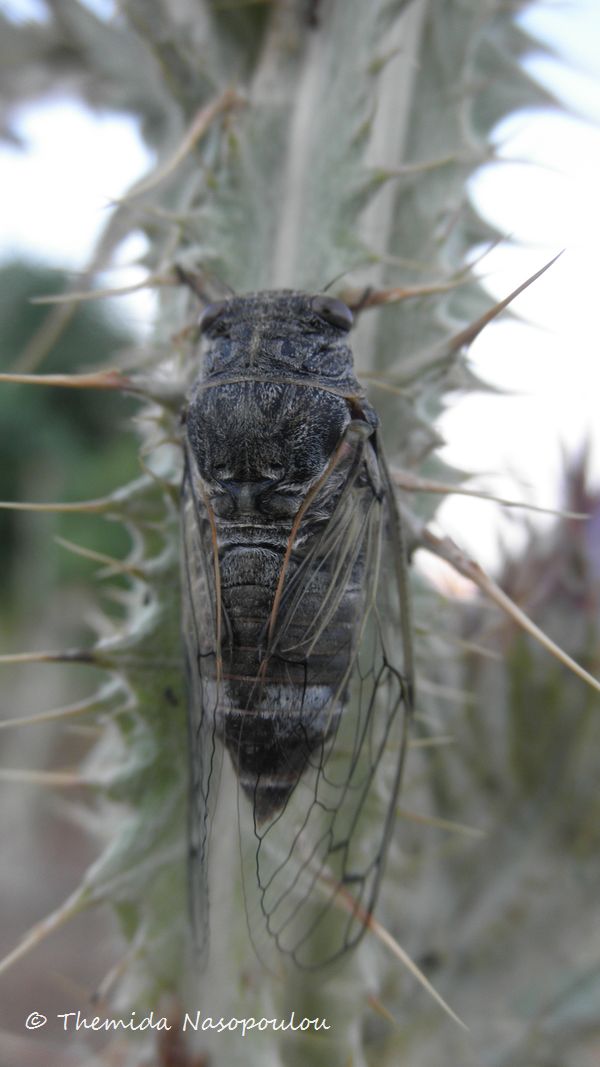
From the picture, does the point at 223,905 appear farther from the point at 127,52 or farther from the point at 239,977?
the point at 127,52

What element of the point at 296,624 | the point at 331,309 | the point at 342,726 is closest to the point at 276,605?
the point at 296,624

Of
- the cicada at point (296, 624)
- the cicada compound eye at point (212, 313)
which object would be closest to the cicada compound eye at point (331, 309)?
the cicada at point (296, 624)

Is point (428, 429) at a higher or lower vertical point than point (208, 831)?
higher

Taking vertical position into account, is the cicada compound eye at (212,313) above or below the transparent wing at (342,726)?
above

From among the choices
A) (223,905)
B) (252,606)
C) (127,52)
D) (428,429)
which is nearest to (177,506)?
(252,606)

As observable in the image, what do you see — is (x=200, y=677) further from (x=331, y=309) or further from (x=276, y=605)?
(x=331, y=309)

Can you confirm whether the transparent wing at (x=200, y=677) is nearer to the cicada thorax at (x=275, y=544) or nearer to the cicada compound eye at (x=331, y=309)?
the cicada thorax at (x=275, y=544)
